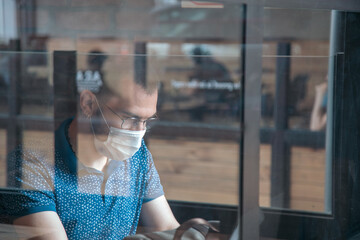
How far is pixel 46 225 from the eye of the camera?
1.78m

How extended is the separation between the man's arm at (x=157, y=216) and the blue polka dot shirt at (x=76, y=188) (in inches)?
2.7

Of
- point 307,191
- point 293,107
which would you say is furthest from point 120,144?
point 307,191

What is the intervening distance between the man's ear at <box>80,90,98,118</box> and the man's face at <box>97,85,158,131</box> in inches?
1.3

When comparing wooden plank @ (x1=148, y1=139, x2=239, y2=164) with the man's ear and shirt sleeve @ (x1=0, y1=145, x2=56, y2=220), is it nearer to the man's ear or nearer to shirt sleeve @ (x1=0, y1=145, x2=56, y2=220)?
the man's ear

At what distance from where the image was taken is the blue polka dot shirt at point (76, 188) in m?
1.79

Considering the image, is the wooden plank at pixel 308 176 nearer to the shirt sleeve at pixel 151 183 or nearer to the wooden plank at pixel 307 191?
the wooden plank at pixel 307 191

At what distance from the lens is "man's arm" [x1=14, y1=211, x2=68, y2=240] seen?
178 cm

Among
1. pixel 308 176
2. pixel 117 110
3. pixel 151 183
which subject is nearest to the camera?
pixel 117 110

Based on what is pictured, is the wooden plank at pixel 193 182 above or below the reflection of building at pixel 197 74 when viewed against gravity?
below

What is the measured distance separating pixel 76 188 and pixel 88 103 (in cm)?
32

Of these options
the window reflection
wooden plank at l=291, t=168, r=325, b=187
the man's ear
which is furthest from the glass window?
wooden plank at l=291, t=168, r=325, b=187

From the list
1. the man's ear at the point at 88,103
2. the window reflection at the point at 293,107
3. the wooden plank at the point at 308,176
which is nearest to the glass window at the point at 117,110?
the man's ear at the point at 88,103

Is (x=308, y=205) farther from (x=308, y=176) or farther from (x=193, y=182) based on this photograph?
(x=193, y=182)

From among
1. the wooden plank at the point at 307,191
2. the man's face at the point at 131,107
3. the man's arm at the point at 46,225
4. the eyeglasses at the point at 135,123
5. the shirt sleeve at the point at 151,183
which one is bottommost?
the man's arm at the point at 46,225
